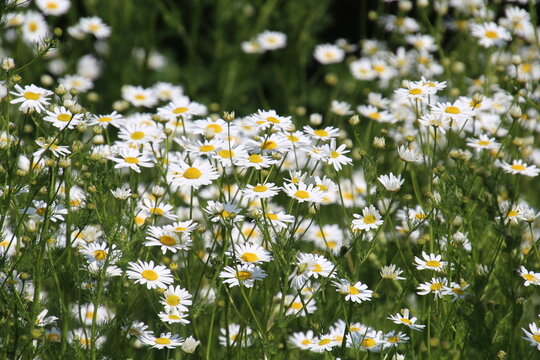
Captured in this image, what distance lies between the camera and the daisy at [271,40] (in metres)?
5.72

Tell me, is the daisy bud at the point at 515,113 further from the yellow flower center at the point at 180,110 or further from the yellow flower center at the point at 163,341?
the yellow flower center at the point at 163,341

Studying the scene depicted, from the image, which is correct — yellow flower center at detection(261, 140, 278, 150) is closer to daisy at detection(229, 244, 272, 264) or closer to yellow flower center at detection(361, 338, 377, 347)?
daisy at detection(229, 244, 272, 264)

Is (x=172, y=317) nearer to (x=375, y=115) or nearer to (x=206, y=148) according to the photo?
(x=206, y=148)

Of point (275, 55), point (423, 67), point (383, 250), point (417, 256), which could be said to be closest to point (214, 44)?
point (275, 55)

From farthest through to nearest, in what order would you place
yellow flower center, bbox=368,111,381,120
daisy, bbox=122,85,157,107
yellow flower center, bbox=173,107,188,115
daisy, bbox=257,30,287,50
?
daisy, bbox=257,30,287,50 < daisy, bbox=122,85,157,107 < yellow flower center, bbox=368,111,381,120 < yellow flower center, bbox=173,107,188,115

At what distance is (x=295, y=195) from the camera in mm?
2574

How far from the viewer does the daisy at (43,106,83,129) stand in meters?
2.70

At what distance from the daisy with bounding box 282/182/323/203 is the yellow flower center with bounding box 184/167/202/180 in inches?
13.6

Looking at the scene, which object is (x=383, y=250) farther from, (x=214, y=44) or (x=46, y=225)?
(x=214, y=44)

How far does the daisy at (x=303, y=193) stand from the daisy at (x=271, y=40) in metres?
3.24

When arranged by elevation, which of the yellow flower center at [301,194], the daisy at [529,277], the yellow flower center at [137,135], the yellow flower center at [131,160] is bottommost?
the daisy at [529,277]

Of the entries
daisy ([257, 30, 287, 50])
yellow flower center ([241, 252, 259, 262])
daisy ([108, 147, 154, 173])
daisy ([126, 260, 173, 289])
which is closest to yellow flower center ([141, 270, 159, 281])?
daisy ([126, 260, 173, 289])

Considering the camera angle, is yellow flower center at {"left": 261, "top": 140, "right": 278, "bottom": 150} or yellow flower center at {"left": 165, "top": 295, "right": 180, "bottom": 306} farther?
yellow flower center at {"left": 261, "top": 140, "right": 278, "bottom": 150}

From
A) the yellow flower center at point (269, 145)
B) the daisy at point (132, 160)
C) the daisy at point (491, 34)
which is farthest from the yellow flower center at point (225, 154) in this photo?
the daisy at point (491, 34)
